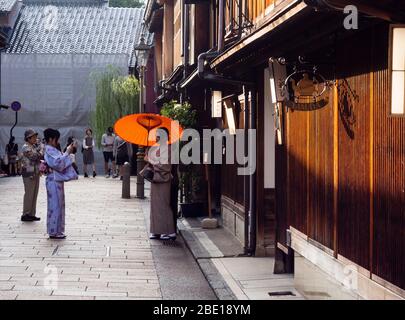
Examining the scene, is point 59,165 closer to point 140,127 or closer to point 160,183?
point 160,183

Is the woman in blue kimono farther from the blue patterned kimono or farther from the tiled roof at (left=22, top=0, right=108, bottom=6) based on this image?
the tiled roof at (left=22, top=0, right=108, bottom=6)

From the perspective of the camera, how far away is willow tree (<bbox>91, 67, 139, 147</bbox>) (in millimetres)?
41844

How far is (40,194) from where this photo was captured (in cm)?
2662

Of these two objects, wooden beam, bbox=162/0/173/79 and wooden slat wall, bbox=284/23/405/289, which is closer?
wooden slat wall, bbox=284/23/405/289

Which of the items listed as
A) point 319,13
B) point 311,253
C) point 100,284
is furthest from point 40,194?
point 319,13

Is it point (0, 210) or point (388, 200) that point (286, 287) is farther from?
point (0, 210)

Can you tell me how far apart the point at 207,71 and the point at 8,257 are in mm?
4832

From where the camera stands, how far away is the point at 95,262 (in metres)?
12.2

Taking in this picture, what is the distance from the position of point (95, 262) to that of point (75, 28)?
38.3m

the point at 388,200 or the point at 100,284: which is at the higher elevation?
the point at 388,200

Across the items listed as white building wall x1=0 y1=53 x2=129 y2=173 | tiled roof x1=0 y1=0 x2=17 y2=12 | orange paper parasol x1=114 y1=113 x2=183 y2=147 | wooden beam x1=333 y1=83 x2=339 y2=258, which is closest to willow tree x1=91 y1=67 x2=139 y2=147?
white building wall x1=0 y1=53 x2=129 y2=173

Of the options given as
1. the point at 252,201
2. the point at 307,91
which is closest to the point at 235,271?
the point at 252,201

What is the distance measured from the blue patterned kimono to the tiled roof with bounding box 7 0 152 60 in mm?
31478

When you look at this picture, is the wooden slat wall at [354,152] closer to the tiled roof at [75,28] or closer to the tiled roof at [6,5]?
the tiled roof at [6,5]
